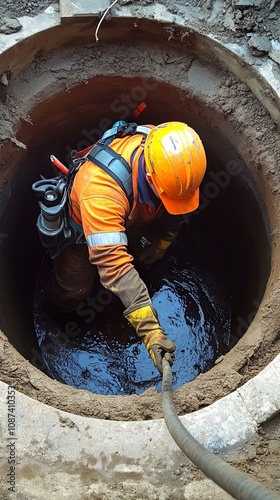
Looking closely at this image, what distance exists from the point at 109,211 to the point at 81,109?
4.80 feet

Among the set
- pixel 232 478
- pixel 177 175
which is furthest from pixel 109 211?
pixel 232 478

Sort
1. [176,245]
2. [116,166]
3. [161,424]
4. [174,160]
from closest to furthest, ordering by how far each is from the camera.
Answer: [161,424]
[174,160]
[116,166]
[176,245]

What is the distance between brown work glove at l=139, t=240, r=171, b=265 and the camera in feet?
13.9

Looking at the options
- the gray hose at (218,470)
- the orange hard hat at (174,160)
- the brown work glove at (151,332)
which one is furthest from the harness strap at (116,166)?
the gray hose at (218,470)

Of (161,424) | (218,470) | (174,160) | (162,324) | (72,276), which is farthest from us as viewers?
(162,324)

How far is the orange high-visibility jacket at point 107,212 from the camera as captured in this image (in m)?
3.03

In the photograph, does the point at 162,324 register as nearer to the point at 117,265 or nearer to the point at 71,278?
the point at 71,278

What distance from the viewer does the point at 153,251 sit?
435 centimetres

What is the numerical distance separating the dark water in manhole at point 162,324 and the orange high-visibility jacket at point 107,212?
168 cm

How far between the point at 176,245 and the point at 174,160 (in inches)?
87.4

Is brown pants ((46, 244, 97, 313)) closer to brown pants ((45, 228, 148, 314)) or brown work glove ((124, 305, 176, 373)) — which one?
brown pants ((45, 228, 148, 314))

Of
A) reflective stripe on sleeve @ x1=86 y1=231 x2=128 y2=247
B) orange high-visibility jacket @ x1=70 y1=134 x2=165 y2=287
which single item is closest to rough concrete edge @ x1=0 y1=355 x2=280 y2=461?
orange high-visibility jacket @ x1=70 y1=134 x2=165 y2=287

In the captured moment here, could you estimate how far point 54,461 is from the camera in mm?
2525

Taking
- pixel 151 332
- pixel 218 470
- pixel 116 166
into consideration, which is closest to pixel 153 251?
pixel 116 166
